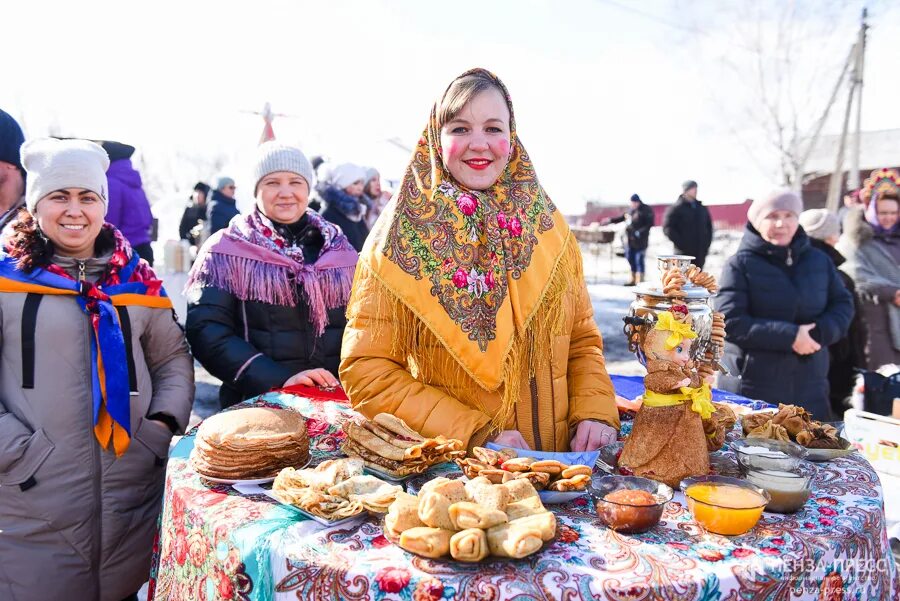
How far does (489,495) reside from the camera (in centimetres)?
133

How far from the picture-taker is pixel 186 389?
249 centimetres

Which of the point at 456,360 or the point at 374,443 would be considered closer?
the point at 374,443

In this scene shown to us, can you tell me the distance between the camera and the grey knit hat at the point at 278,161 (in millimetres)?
2971

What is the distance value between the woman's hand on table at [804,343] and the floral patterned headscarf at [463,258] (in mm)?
2549

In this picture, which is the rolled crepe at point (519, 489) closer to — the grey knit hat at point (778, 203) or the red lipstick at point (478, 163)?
the red lipstick at point (478, 163)

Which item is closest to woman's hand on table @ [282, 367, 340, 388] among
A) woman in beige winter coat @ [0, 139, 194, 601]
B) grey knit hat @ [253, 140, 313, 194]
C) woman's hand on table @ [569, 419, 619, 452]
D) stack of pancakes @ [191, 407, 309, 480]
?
woman in beige winter coat @ [0, 139, 194, 601]

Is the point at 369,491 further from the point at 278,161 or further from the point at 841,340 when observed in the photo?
the point at 841,340

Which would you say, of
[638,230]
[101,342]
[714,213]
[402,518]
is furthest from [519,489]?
[714,213]

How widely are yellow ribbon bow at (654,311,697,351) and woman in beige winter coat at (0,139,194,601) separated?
1.81 m

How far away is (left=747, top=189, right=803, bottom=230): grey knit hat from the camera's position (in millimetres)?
3762

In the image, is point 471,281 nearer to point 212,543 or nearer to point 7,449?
point 212,543

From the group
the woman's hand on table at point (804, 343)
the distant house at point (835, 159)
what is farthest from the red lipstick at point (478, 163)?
the distant house at point (835, 159)

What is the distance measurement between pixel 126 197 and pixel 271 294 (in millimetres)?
3077

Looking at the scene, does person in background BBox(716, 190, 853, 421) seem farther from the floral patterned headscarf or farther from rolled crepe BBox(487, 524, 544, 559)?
rolled crepe BBox(487, 524, 544, 559)
